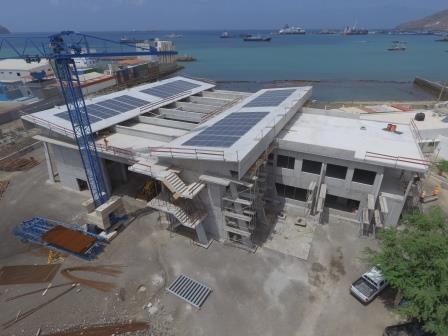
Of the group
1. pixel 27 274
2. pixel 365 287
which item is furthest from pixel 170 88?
pixel 365 287

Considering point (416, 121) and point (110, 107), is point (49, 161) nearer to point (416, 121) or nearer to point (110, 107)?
point (110, 107)

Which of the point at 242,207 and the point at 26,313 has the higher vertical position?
the point at 242,207

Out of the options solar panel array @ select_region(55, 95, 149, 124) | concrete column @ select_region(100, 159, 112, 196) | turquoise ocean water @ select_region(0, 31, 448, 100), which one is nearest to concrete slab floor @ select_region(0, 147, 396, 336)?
concrete column @ select_region(100, 159, 112, 196)

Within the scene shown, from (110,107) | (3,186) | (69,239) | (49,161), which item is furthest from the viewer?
(110,107)

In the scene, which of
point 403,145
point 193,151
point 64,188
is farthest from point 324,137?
point 64,188

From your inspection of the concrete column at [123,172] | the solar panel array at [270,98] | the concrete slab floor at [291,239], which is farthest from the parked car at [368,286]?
the concrete column at [123,172]

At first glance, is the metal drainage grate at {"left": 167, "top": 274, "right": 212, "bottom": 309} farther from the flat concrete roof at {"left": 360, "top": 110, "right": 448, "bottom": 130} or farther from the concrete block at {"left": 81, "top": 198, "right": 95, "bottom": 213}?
the flat concrete roof at {"left": 360, "top": 110, "right": 448, "bottom": 130}

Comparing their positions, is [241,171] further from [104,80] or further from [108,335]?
[104,80]

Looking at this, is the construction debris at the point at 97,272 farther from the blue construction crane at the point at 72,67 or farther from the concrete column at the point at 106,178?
the concrete column at the point at 106,178
